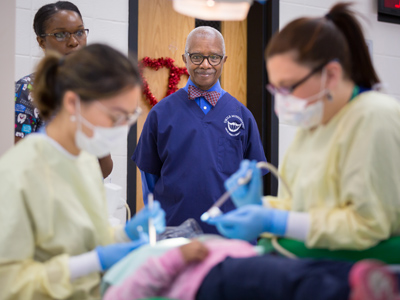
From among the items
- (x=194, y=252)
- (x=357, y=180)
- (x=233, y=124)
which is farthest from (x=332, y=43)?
(x=233, y=124)

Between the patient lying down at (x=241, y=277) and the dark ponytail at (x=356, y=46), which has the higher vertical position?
the dark ponytail at (x=356, y=46)

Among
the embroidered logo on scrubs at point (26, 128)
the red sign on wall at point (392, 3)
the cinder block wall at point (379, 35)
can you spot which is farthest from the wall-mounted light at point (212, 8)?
the red sign on wall at point (392, 3)

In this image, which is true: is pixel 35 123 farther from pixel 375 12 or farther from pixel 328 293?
pixel 375 12

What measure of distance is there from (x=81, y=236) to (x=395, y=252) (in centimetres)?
82

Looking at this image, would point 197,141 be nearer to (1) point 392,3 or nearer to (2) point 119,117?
(2) point 119,117

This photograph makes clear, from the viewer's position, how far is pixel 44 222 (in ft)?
4.03

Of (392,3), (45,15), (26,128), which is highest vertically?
(392,3)

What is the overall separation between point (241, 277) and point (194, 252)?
5.4 inches

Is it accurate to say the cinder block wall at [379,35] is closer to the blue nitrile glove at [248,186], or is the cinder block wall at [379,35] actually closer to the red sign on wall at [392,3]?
the red sign on wall at [392,3]

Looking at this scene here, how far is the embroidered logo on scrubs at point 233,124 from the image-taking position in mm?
2582

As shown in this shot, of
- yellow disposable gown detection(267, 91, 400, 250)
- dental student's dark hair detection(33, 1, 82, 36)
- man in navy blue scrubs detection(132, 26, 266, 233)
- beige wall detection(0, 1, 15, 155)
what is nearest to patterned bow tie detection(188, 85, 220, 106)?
man in navy blue scrubs detection(132, 26, 266, 233)

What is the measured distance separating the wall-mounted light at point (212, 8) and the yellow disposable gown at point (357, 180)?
19.1 inches

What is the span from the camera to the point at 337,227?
115cm

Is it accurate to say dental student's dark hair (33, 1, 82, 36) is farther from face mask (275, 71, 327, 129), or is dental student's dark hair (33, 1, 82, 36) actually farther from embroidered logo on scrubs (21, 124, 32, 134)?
face mask (275, 71, 327, 129)
